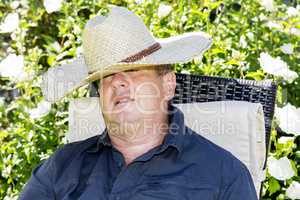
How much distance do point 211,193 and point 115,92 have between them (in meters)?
0.52

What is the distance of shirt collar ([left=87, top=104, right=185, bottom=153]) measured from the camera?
2359 mm

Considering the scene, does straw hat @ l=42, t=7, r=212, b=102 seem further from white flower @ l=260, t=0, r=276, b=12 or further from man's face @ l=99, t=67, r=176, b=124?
white flower @ l=260, t=0, r=276, b=12

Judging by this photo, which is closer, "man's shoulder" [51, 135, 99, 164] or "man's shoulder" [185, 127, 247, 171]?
"man's shoulder" [185, 127, 247, 171]

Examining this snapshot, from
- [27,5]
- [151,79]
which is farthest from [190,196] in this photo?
[27,5]

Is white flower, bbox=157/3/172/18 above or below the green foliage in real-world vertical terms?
above

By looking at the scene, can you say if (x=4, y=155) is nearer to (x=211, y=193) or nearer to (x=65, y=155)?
(x=65, y=155)

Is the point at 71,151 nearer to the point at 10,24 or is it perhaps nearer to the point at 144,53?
the point at 144,53

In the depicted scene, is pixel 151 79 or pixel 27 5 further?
pixel 27 5

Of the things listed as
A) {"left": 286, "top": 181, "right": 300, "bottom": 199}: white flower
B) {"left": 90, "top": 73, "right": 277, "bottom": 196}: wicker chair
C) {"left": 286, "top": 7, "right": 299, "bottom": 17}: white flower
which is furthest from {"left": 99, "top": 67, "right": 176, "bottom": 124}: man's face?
{"left": 286, "top": 7, "right": 299, "bottom": 17}: white flower

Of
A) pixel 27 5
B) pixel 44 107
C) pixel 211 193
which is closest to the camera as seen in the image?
pixel 211 193

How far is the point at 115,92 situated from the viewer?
2.34 meters

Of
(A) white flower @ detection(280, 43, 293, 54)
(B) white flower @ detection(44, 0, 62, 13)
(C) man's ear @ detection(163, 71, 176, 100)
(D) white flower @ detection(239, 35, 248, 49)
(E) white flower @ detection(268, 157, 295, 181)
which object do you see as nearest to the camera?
(C) man's ear @ detection(163, 71, 176, 100)

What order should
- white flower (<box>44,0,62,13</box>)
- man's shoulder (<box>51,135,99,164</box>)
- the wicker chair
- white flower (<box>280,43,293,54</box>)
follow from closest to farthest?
man's shoulder (<box>51,135,99,164</box>) → the wicker chair → white flower (<box>280,43,293,54</box>) → white flower (<box>44,0,62,13</box>)

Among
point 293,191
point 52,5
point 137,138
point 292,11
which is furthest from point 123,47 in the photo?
point 292,11
